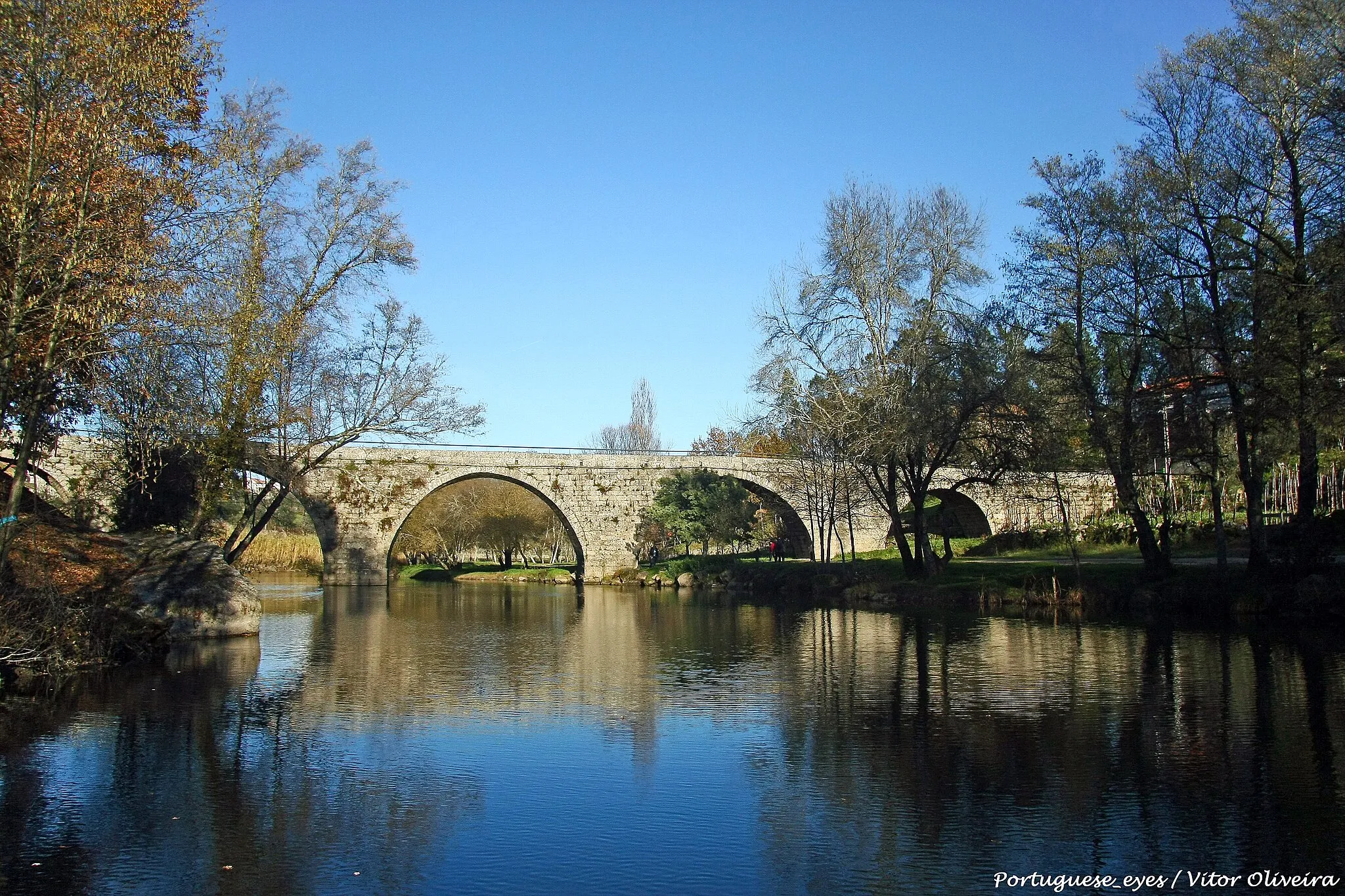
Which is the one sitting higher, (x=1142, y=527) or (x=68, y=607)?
(x=1142, y=527)

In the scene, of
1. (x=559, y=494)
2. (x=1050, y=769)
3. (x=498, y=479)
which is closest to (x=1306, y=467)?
(x=1050, y=769)

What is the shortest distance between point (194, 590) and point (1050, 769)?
45.3 feet

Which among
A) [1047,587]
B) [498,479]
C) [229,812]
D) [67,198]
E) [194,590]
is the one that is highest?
[67,198]

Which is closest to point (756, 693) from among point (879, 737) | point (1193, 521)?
point (879, 737)

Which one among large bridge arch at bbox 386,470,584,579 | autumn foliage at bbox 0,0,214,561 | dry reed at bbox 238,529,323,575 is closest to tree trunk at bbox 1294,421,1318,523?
autumn foliage at bbox 0,0,214,561

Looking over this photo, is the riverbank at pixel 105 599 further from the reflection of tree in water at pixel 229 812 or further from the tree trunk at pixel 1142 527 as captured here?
the tree trunk at pixel 1142 527

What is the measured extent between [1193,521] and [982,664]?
19107 mm

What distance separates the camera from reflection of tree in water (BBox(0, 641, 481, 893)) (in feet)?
18.4

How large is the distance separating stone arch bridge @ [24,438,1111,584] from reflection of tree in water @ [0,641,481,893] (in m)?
29.2

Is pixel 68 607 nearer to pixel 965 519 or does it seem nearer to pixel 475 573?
pixel 475 573

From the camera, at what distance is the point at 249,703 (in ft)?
35.6

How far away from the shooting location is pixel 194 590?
17000 mm

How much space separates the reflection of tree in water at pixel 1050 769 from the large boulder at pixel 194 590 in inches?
360

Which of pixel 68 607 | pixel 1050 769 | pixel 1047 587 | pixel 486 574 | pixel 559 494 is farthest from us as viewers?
pixel 486 574
